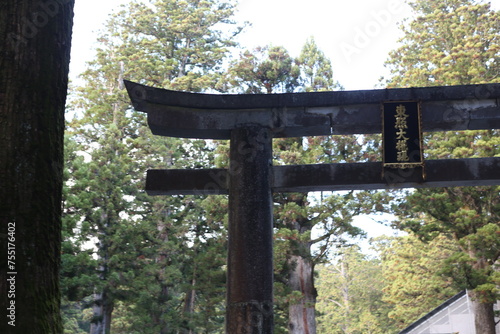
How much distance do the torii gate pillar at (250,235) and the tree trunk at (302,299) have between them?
9.17m

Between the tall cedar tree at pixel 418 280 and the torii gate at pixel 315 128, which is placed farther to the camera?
the tall cedar tree at pixel 418 280

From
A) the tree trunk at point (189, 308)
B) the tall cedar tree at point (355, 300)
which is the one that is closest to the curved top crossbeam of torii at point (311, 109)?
the tree trunk at point (189, 308)

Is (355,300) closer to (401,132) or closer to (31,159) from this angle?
(401,132)

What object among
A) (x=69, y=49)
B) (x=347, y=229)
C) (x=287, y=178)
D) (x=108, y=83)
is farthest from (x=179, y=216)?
(x=69, y=49)

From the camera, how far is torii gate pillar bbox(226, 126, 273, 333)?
19.9ft

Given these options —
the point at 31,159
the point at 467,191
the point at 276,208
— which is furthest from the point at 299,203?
the point at 31,159

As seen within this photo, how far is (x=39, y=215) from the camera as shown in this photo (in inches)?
113

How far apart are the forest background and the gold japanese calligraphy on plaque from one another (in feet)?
25.2

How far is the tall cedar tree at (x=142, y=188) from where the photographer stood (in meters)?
16.6

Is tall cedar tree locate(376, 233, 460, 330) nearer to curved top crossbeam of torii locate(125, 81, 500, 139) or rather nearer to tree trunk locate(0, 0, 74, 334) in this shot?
curved top crossbeam of torii locate(125, 81, 500, 139)

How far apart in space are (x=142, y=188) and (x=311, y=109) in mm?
14290

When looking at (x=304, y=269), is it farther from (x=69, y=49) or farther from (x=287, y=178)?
(x=69, y=49)

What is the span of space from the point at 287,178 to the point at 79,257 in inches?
358

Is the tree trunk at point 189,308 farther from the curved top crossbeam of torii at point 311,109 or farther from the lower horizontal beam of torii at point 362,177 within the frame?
the curved top crossbeam of torii at point 311,109
